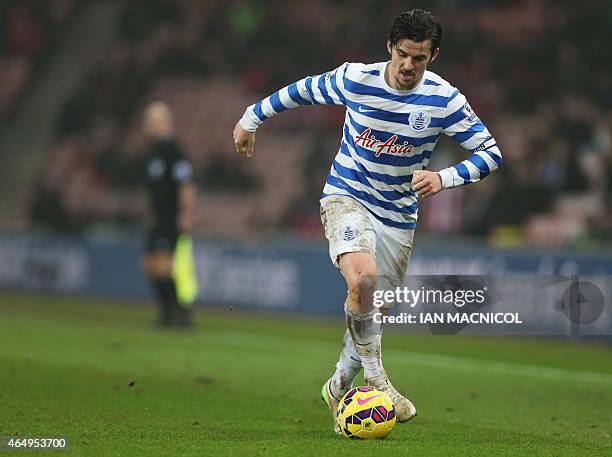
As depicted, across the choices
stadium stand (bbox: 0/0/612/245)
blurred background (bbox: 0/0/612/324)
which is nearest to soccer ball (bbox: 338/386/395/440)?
blurred background (bbox: 0/0/612/324)

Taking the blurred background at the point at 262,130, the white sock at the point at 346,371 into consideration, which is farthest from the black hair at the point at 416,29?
the blurred background at the point at 262,130

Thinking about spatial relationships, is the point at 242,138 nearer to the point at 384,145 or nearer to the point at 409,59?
the point at 384,145

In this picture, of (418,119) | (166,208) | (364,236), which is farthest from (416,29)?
(166,208)

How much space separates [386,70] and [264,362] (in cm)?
513

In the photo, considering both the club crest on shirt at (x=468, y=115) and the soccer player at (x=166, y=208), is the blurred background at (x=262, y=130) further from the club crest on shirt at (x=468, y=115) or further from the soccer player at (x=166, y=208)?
the club crest on shirt at (x=468, y=115)

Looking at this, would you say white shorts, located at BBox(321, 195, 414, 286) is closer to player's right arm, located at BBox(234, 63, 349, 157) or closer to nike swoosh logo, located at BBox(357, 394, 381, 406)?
player's right arm, located at BBox(234, 63, 349, 157)

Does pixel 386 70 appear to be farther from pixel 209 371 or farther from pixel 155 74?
pixel 155 74

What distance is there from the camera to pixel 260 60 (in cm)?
2311

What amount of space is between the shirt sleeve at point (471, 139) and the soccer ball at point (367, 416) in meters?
1.34

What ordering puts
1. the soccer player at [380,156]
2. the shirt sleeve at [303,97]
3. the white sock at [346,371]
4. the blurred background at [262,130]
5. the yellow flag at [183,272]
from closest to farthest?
the soccer player at [380,156]
the shirt sleeve at [303,97]
the white sock at [346,371]
the yellow flag at [183,272]
the blurred background at [262,130]

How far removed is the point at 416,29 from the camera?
22.2ft

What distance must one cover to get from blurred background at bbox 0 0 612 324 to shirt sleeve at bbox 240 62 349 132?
786 cm

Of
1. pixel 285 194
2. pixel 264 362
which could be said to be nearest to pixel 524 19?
pixel 285 194

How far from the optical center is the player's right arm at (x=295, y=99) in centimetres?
730
